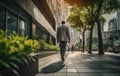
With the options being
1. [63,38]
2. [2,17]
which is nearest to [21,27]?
[2,17]

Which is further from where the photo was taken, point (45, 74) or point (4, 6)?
point (4, 6)

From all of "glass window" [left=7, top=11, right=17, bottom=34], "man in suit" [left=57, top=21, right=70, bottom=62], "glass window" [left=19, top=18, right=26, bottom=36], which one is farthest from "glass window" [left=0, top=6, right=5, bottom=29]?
"glass window" [left=19, top=18, right=26, bottom=36]

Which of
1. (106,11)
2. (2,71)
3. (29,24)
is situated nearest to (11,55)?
(2,71)

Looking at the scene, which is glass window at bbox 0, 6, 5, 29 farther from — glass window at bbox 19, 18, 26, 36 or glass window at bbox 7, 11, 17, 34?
glass window at bbox 19, 18, 26, 36

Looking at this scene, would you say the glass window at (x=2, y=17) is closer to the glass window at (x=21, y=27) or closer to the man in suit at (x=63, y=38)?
the man in suit at (x=63, y=38)

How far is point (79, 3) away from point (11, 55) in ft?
105

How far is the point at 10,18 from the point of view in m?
16.5

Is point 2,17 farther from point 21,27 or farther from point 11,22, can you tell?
point 21,27

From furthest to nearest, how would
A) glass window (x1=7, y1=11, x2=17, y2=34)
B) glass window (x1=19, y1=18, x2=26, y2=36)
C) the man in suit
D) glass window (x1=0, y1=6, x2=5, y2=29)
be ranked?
glass window (x1=19, y1=18, x2=26, y2=36) → glass window (x1=7, y1=11, x2=17, y2=34) → glass window (x1=0, y1=6, x2=5, y2=29) → the man in suit

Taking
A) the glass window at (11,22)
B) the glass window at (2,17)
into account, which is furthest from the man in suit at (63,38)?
the glass window at (11,22)

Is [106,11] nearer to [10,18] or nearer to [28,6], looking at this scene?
[28,6]

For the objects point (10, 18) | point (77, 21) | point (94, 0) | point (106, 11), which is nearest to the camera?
point (10, 18)

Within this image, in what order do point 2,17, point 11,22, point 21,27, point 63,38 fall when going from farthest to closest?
point 21,27, point 11,22, point 2,17, point 63,38

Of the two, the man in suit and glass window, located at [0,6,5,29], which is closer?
the man in suit
